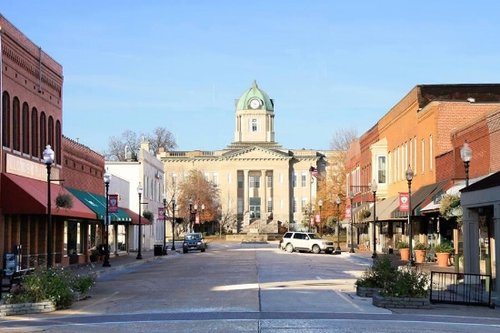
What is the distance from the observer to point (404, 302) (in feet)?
68.2

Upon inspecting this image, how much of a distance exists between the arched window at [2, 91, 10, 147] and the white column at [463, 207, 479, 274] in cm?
1730

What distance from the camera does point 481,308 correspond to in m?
21.0

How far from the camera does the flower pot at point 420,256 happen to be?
42028mm

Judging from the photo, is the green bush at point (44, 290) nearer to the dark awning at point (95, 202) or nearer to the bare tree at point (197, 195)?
the dark awning at point (95, 202)

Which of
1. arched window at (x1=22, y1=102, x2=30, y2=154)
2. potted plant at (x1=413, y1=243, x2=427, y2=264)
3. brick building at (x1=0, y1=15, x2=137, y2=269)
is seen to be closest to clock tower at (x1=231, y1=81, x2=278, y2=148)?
brick building at (x1=0, y1=15, x2=137, y2=269)

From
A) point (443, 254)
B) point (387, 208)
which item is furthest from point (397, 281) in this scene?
point (387, 208)

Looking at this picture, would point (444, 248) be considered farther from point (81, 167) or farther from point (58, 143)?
point (81, 167)

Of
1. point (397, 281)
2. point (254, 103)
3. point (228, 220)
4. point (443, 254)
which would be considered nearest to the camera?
point (397, 281)

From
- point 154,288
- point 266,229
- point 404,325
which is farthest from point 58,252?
point 266,229

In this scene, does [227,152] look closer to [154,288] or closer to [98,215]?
[98,215]

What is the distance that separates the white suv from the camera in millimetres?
63938

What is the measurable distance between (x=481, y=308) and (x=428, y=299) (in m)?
1.31

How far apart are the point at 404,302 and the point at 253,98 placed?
504 feet

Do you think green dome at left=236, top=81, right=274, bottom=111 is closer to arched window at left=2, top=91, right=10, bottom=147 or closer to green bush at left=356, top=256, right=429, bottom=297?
arched window at left=2, top=91, right=10, bottom=147
